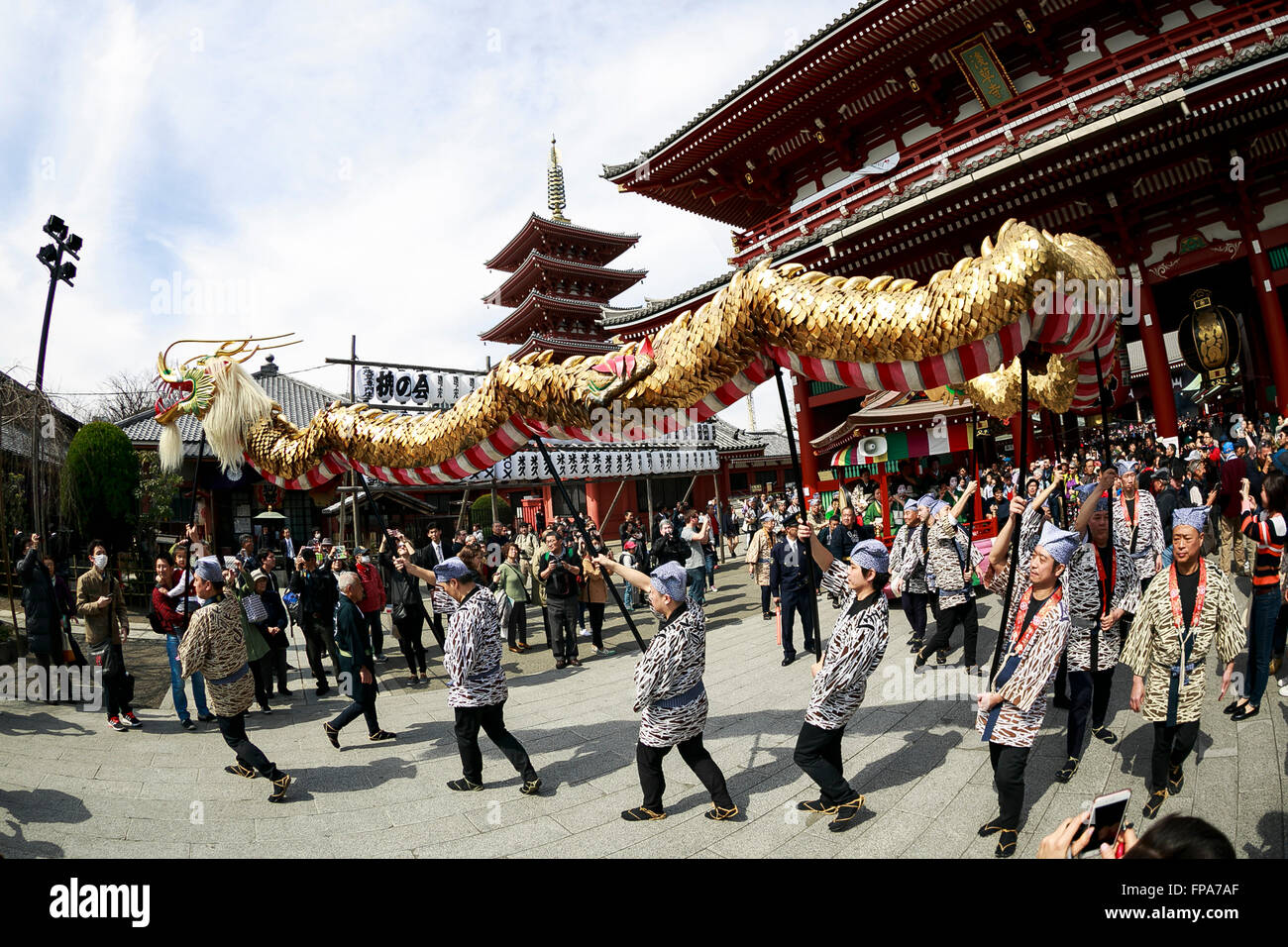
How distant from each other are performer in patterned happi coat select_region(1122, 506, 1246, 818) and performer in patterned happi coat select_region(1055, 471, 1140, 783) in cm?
45

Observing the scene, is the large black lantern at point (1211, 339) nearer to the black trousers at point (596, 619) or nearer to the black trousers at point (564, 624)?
the black trousers at point (596, 619)

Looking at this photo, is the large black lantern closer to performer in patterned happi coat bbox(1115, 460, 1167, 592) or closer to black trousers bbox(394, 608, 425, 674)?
performer in patterned happi coat bbox(1115, 460, 1167, 592)

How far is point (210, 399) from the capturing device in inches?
211

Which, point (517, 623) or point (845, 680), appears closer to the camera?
point (845, 680)

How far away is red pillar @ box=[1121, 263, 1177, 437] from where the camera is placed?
35.6 feet

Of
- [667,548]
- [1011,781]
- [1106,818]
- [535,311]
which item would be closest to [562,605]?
[667,548]

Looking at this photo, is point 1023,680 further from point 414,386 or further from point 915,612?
point 414,386

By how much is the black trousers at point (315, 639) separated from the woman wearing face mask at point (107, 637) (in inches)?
68.8

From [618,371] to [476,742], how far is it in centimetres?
294

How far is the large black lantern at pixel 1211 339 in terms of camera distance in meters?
10.5

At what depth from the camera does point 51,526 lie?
11742 millimetres

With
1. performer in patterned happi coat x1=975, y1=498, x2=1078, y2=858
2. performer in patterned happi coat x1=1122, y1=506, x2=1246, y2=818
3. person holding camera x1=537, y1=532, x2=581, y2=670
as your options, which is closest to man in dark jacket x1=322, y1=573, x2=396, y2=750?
person holding camera x1=537, y1=532, x2=581, y2=670

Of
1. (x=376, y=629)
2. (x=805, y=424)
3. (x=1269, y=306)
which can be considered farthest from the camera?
(x=805, y=424)

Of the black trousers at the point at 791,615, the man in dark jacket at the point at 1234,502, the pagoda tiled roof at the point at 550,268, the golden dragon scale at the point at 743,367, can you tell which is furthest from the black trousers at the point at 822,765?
the pagoda tiled roof at the point at 550,268
